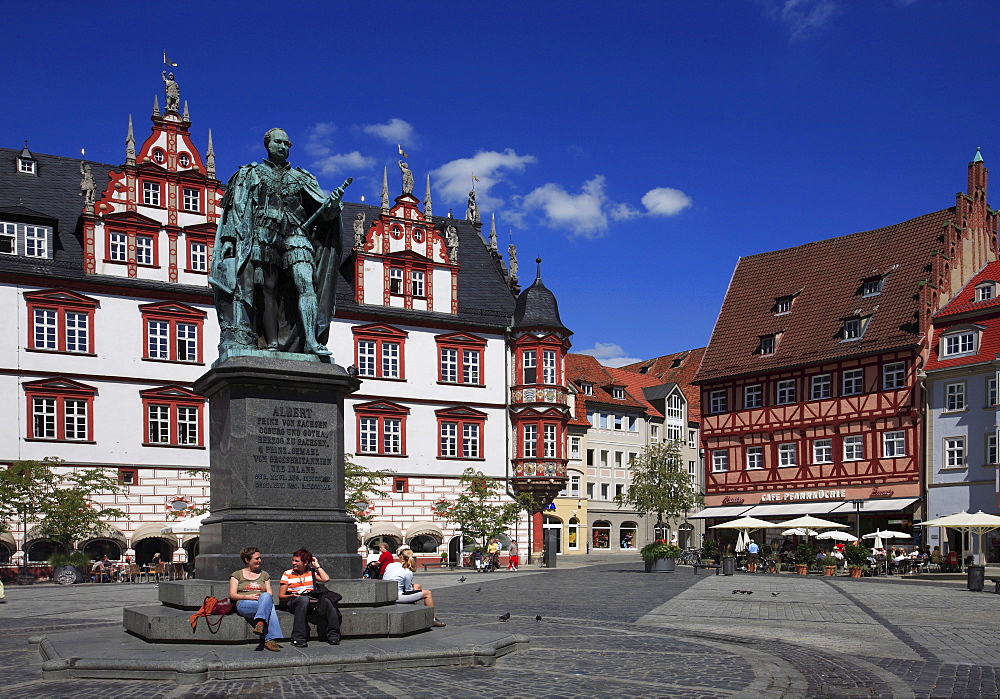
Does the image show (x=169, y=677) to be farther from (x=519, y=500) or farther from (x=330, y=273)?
(x=519, y=500)

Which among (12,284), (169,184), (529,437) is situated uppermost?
(169,184)

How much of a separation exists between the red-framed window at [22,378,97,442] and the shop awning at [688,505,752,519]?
28688 millimetres

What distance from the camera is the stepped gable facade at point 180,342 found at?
3972 centimetres

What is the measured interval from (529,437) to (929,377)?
16962 mm

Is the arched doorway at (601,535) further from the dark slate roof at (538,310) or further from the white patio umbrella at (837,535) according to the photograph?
the white patio umbrella at (837,535)

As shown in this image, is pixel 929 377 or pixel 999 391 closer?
pixel 999 391

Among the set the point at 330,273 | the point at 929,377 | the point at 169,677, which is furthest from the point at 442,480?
the point at 169,677

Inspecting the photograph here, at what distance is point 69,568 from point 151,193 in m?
14.4

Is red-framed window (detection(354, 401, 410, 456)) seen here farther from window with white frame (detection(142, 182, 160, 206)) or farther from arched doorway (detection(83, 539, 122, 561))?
window with white frame (detection(142, 182, 160, 206))

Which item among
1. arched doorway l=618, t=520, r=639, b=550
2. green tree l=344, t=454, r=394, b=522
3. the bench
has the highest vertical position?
green tree l=344, t=454, r=394, b=522

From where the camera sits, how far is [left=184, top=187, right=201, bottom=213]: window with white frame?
1684 inches

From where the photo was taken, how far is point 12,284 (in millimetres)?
38969

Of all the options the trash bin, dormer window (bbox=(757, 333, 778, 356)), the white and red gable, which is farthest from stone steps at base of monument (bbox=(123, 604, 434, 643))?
dormer window (bbox=(757, 333, 778, 356))

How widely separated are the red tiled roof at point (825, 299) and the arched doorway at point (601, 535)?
18.7m
